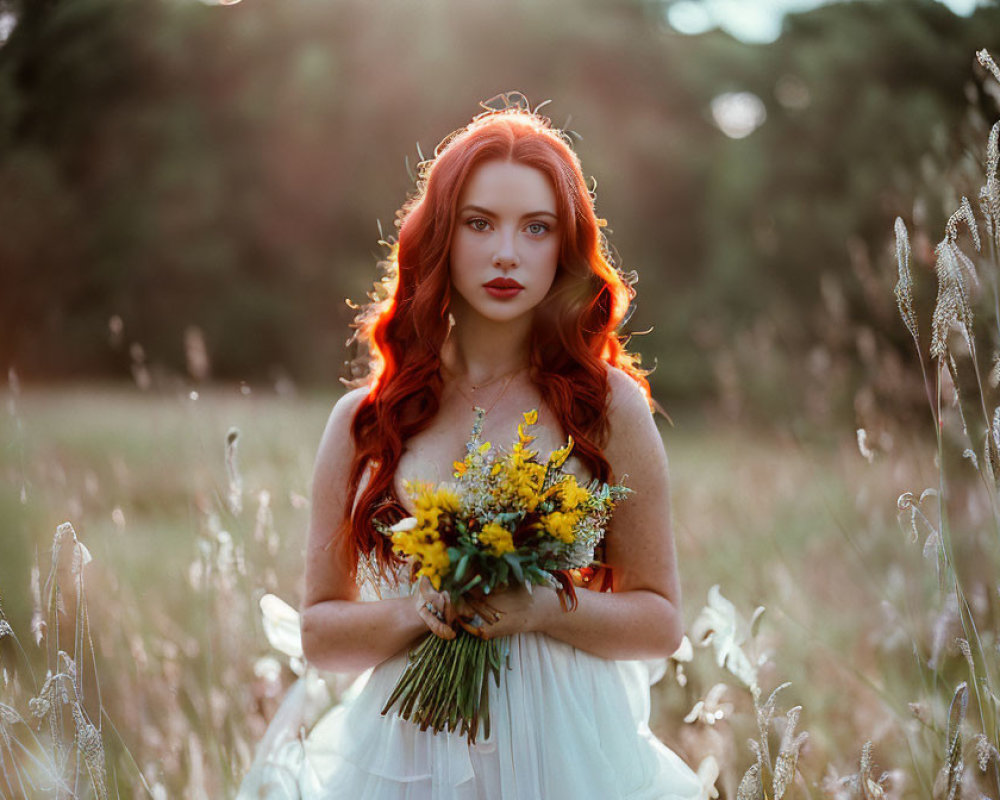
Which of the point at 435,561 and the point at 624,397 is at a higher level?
the point at 624,397

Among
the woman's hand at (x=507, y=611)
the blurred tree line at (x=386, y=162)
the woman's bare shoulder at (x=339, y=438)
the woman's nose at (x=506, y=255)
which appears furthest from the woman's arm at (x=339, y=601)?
the blurred tree line at (x=386, y=162)

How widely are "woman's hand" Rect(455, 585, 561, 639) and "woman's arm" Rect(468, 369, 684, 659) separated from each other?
80 millimetres

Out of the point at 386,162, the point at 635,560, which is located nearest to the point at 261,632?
the point at 635,560

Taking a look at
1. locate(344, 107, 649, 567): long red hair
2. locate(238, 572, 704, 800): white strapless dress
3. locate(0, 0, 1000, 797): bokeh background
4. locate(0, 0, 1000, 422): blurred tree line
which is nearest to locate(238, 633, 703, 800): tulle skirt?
locate(238, 572, 704, 800): white strapless dress

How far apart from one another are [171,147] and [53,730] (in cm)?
1637

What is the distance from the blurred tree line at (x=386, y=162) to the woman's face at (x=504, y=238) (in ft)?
35.5

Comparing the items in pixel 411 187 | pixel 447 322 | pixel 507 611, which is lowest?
pixel 507 611

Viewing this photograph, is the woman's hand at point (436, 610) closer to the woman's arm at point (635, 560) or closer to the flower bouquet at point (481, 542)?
the flower bouquet at point (481, 542)

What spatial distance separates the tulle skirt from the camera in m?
2.18

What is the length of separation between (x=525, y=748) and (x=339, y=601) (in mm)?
554

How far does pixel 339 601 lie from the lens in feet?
7.86

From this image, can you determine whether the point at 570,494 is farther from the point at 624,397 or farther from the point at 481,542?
the point at 624,397

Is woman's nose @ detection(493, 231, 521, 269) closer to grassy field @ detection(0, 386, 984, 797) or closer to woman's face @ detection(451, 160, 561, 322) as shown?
woman's face @ detection(451, 160, 561, 322)

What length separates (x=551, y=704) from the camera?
2250 millimetres
